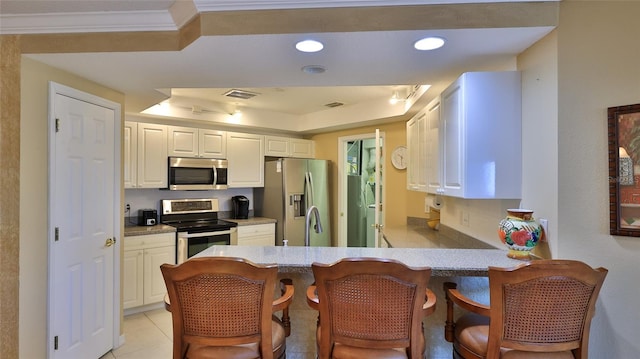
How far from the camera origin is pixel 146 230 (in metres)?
3.43

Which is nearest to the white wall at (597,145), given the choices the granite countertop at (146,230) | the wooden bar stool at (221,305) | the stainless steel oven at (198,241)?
the wooden bar stool at (221,305)

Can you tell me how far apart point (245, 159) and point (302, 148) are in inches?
40.3

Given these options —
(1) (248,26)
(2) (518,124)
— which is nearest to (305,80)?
(1) (248,26)

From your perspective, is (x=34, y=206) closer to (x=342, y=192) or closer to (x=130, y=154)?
(x=130, y=154)

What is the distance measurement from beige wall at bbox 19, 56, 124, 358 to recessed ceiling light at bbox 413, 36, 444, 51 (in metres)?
2.37

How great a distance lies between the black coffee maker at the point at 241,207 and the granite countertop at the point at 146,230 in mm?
1021

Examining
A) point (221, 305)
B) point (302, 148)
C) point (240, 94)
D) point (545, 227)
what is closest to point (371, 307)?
point (221, 305)

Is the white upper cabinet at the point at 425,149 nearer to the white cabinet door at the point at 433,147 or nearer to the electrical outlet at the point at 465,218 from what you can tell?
the white cabinet door at the point at 433,147

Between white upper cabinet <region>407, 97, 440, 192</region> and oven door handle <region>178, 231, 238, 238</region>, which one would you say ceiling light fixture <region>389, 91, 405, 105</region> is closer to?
white upper cabinet <region>407, 97, 440, 192</region>

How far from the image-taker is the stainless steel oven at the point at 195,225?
143 inches

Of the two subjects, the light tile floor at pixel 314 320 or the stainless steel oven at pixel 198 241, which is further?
the stainless steel oven at pixel 198 241

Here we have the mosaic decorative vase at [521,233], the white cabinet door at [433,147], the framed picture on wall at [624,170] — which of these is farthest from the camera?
the white cabinet door at [433,147]

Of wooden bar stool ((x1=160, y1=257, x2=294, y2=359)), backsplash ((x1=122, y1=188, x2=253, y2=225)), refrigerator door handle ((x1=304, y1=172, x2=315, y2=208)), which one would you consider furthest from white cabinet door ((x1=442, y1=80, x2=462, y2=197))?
backsplash ((x1=122, y1=188, x2=253, y2=225))

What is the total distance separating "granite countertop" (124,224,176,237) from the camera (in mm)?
3322
